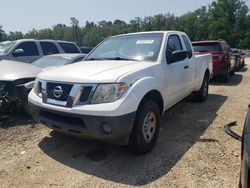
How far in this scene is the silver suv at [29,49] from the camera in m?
9.56

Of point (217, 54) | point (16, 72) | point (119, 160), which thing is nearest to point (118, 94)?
point (119, 160)

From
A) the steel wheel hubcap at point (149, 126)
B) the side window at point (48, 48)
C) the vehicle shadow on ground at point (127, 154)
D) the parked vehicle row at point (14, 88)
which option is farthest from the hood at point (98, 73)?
the side window at point (48, 48)

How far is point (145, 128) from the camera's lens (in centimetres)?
404

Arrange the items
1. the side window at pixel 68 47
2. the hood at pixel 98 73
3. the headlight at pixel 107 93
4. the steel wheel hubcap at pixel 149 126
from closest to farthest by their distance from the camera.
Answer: the headlight at pixel 107 93, the hood at pixel 98 73, the steel wheel hubcap at pixel 149 126, the side window at pixel 68 47

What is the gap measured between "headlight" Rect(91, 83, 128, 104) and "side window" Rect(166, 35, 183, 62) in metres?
1.59

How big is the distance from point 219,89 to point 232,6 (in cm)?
6530

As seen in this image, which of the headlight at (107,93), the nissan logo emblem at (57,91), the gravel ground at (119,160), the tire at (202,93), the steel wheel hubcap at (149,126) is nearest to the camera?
the gravel ground at (119,160)

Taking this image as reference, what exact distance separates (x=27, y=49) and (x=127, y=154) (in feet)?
24.1

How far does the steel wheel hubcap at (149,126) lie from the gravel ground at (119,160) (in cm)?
26

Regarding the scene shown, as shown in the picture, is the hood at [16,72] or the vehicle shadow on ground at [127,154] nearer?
the vehicle shadow on ground at [127,154]

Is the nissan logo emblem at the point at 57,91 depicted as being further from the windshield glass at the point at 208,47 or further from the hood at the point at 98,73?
the windshield glass at the point at 208,47

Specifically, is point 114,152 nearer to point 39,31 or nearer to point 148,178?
point 148,178

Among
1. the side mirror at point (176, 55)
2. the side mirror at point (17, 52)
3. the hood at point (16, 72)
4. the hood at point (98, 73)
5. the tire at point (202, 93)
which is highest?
the side mirror at point (176, 55)

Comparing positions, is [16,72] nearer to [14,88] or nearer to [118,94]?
[14,88]
